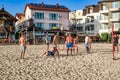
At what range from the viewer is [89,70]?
526 inches

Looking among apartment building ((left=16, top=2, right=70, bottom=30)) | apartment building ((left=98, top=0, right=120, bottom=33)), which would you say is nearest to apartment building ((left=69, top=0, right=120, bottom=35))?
apartment building ((left=98, top=0, right=120, bottom=33))

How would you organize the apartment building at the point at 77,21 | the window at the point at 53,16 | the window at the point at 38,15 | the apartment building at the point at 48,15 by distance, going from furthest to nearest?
the apartment building at the point at 77,21, the window at the point at 53,16, the window at the point at 38,15, the apartment building at the point at 48,15

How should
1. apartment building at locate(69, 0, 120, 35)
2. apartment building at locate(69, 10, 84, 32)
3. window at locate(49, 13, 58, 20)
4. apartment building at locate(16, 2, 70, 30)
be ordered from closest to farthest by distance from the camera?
apartment building at locate(16, 2, 70, 30)
window at locate(49, 13, 58, 20)
apartment building at locate(69, 0, 120, 35)
apartment building at locate(69, 10, 84, 32)

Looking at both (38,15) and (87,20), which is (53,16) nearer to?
(38,15)

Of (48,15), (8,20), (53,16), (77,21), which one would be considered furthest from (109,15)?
(8,20)

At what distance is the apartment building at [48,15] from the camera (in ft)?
203

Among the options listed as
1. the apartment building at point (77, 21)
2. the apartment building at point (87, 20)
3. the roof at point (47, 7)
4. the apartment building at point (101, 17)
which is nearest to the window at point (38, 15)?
the roof at point (47, 7)

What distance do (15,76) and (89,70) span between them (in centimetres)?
359

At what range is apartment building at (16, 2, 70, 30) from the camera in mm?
62000

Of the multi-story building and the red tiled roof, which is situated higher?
the red tiled roof

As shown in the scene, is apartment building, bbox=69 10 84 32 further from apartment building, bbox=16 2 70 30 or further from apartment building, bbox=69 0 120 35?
apartment building, bbox=16 2 70 30

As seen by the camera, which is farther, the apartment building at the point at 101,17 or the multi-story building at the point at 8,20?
the apartment building at the point at 101,17

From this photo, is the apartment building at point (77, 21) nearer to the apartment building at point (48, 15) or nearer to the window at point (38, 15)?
the apartment building at point (48, 15)

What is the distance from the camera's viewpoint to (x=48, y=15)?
6322 cm
